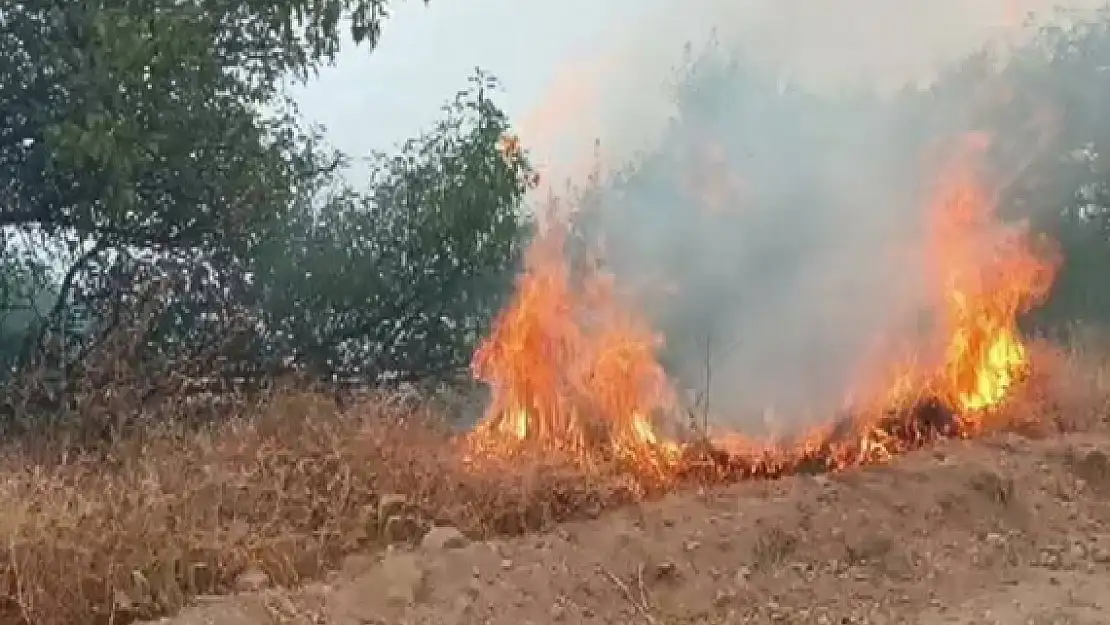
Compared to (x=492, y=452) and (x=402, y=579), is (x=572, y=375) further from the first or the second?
(x=402, y=579)

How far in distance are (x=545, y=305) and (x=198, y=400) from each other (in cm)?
225

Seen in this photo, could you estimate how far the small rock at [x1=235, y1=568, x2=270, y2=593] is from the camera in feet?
18.2

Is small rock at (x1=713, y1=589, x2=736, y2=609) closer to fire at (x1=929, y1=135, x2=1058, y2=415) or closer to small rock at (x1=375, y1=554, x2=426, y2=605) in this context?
small rock at (x1=375, y1=554, x2=426, y2=605)

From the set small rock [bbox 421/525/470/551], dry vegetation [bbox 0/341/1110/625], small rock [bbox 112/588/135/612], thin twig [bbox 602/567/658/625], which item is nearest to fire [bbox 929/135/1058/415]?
dry vegetation [bbox 0/341/1110/625]

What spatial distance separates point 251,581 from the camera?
5.59 meters

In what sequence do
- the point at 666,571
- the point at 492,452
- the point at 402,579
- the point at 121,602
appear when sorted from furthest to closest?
1. the point at 492,452
2. the point at 666,571
3. the point at 402,579
4. the point at 121,602

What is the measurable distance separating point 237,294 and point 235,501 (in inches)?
129

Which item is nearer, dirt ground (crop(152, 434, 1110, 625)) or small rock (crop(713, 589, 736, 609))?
dirt ground (crop(152, 434, 1110, 625))

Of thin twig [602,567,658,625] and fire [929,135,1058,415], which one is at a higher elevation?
fire [929,135,1058,415]

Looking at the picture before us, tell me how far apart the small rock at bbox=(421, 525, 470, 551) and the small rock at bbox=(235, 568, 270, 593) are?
726mm

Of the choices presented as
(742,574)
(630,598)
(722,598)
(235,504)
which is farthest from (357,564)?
(742,574)

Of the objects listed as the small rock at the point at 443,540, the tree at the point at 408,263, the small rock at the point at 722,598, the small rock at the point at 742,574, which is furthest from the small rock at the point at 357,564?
the tree at the point at 408,263

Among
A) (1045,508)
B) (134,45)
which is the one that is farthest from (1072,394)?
(134,45)

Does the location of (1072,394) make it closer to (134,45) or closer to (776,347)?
(776,347)
